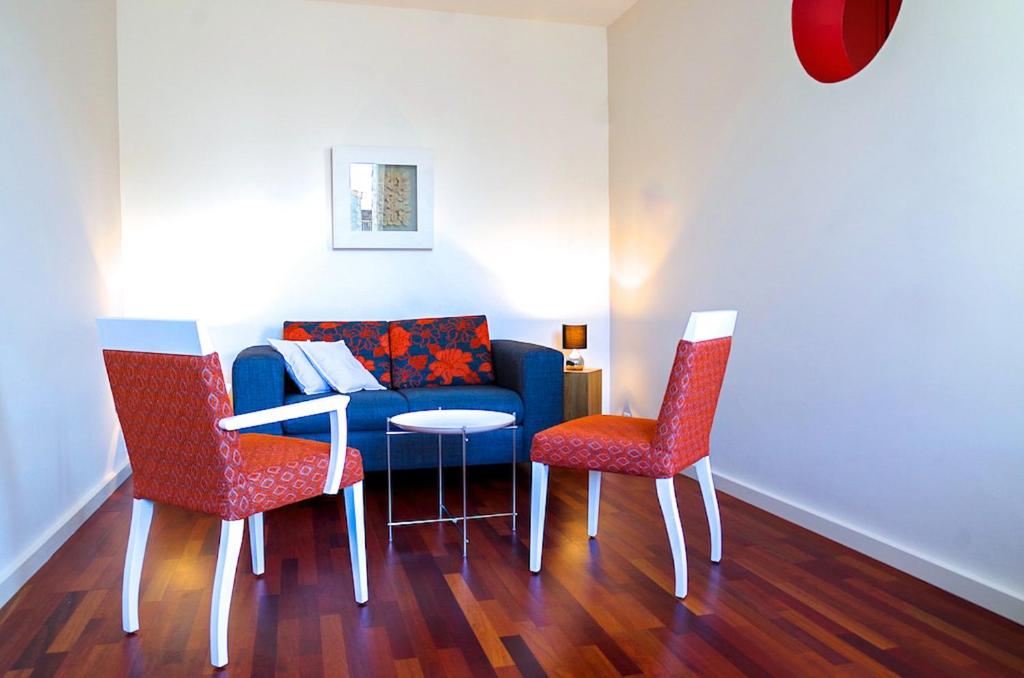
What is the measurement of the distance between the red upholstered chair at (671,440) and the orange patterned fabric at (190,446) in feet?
2.79

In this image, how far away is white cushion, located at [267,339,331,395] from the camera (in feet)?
13.5

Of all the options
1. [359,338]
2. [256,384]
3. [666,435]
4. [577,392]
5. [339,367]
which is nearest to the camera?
[666,435]

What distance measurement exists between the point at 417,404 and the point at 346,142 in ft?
6.19

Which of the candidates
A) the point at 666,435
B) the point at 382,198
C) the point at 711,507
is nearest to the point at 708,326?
the point at 666,435

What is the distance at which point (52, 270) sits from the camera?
3.31m

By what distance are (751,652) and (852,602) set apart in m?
0.55

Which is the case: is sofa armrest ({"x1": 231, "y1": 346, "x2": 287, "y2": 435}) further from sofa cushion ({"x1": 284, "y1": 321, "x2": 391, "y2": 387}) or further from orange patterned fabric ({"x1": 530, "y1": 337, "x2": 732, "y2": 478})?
orange patterned fabric ({"x1": 530, "y1": 337, "x2": 732, "y2": 478})

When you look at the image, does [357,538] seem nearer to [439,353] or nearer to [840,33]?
[439,353]

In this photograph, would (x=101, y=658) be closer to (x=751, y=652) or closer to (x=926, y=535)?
(x=751, y=652)

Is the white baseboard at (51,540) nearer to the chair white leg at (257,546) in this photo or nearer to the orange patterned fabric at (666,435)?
the chair white leg at (257,546)

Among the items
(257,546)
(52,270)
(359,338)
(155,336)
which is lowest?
(257,546)

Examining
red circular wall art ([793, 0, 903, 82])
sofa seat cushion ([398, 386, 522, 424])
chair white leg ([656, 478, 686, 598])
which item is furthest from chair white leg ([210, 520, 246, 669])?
red circular wall art ([793, 0, 903, 82])

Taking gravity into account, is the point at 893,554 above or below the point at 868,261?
below

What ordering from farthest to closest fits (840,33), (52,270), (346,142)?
(346,142)
(52,270)
(840,33)
